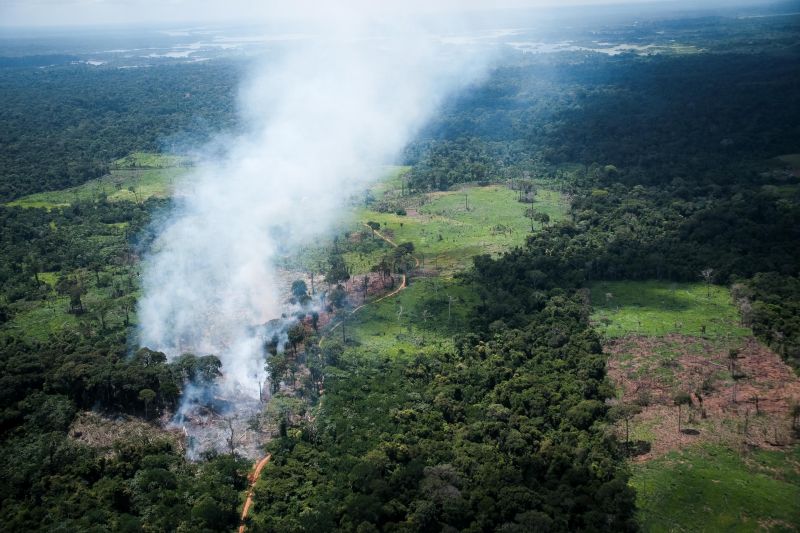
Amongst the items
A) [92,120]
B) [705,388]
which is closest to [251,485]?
[705,388]

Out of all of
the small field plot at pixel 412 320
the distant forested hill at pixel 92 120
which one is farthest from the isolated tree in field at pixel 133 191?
the small field plot at pixel 412 320

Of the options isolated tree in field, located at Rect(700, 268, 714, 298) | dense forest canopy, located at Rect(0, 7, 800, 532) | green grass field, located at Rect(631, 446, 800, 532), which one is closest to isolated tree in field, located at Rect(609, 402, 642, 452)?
dense forest canopy, located at Rect(0, 7, 800, 532)

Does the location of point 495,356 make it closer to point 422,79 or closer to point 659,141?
point 659,141

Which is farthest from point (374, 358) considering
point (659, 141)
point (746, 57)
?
point (746, 57)

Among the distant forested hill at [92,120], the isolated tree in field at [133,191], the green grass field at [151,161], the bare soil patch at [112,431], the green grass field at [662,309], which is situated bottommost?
the bare soil patch at [112,431]

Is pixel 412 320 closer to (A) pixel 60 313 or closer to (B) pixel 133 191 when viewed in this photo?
(A) pixel 60 313

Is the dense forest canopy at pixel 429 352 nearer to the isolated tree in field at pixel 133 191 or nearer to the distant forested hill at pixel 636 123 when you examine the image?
the isolated tree in field at pixel 133 191
